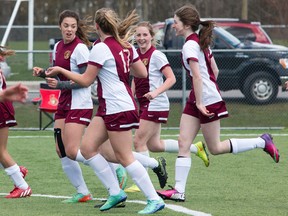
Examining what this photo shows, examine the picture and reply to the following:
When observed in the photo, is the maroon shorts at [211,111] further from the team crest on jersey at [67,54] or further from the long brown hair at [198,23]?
the team crest on jersey at [67,54]

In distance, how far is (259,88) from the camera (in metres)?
19.9

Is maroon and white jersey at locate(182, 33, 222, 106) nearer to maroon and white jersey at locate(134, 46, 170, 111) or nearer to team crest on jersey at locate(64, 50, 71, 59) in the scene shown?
maroon and white jersey at locate(134, 46, 170, 111)

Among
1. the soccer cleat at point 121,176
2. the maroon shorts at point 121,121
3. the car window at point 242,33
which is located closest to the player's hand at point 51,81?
the maroon shorts at point 121,121

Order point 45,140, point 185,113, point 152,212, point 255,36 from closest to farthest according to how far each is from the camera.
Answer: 1. point 152,212
2. point 185,113
3. point 45,140
4. point 255,36

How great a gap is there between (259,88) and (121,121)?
11.5 metres

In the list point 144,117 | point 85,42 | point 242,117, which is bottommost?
point 242,117

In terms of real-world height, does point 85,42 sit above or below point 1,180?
above

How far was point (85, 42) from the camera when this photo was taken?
32.5 feet

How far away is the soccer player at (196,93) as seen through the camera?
31.0 feet

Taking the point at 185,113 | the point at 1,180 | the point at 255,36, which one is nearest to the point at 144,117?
the point at 185,113

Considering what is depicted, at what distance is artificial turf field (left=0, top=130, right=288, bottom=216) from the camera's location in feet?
29.8

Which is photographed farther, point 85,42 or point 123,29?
point 85,42

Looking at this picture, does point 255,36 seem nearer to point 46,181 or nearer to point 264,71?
point 264,71

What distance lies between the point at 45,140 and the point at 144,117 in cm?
587
